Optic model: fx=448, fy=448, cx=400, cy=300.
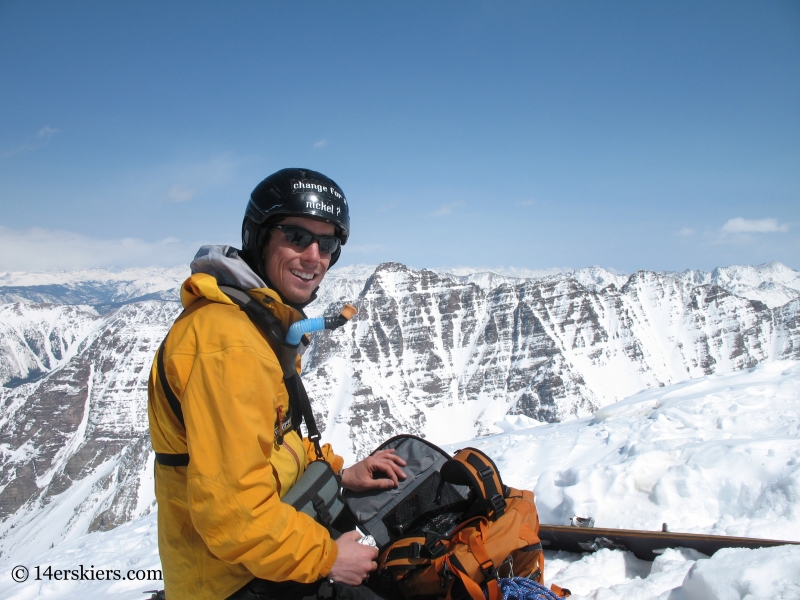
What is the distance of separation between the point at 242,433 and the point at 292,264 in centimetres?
152

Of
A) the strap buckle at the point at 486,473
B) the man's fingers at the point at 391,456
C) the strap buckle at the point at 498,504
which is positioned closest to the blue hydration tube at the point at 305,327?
the man's fingers at the point at 391,456

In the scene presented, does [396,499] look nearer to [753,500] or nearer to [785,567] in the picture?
[785,567]

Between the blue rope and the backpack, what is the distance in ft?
0.25

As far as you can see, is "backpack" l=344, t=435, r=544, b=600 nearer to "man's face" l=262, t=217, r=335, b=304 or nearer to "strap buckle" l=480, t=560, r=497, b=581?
"strap buckle" l=480, t=560, r=497, b=581

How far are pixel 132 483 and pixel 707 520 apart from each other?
8944 inches

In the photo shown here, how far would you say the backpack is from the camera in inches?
138

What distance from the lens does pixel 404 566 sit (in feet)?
12.0

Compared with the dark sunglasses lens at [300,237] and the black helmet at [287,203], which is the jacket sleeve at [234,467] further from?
the black helmet at [287,203]

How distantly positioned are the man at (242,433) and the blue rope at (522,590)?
103 cm

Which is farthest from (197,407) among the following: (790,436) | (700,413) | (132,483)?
(132,483)

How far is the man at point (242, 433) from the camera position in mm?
2645

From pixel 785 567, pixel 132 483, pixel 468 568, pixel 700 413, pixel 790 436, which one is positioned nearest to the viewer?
pixel 785 567

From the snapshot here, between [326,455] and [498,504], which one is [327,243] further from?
[498,504]

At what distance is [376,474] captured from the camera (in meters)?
4.49
